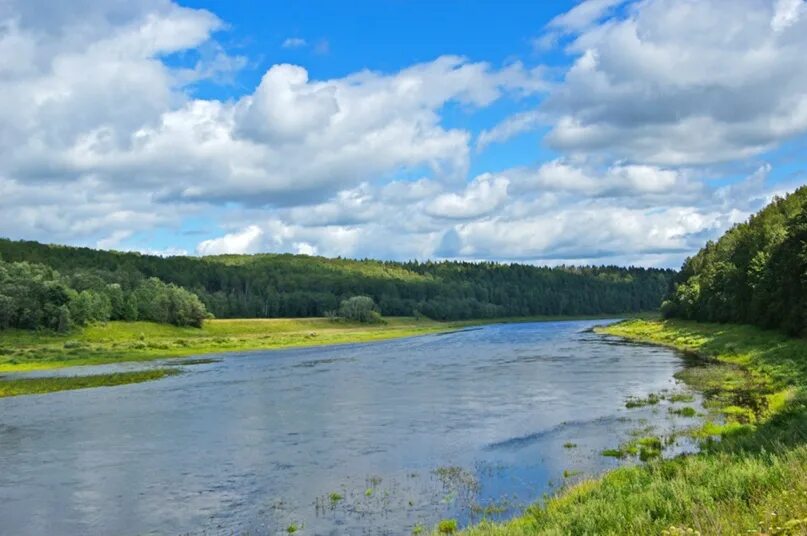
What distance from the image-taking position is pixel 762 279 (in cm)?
7600

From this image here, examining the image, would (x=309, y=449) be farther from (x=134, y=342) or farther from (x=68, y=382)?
(x=134, y=342)

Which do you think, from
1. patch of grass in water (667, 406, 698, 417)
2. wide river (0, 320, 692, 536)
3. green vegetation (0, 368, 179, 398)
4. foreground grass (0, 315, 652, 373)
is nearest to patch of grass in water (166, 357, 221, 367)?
foreground grass (0, 315, 652, 373)

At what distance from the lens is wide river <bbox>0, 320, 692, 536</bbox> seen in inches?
938

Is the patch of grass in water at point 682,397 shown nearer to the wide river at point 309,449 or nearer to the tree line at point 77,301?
the wide river at point 309,449

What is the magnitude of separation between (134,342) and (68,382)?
186 ft

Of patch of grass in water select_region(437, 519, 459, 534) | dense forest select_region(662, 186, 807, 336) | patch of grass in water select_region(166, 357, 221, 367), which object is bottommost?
patch of grass in water select_region(166, 357, 221, 367)

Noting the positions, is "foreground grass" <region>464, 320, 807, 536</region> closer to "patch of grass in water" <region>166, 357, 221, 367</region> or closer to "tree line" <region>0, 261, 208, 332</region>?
"patch of grass in water" <region>166, 357, 221, 367</region>

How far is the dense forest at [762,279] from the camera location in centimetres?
6531

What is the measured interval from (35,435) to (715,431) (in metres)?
35.9

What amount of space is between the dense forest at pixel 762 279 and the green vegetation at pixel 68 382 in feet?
206

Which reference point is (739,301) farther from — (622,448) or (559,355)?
(622,448)

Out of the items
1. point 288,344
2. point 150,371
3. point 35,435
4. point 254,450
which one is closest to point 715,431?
point 254,450

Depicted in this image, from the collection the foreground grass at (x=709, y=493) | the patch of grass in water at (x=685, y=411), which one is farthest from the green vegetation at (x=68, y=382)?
the foreground grass at (x=709, y=493)

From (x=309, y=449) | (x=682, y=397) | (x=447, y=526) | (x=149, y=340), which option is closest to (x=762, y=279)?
(x=682, y=397)
